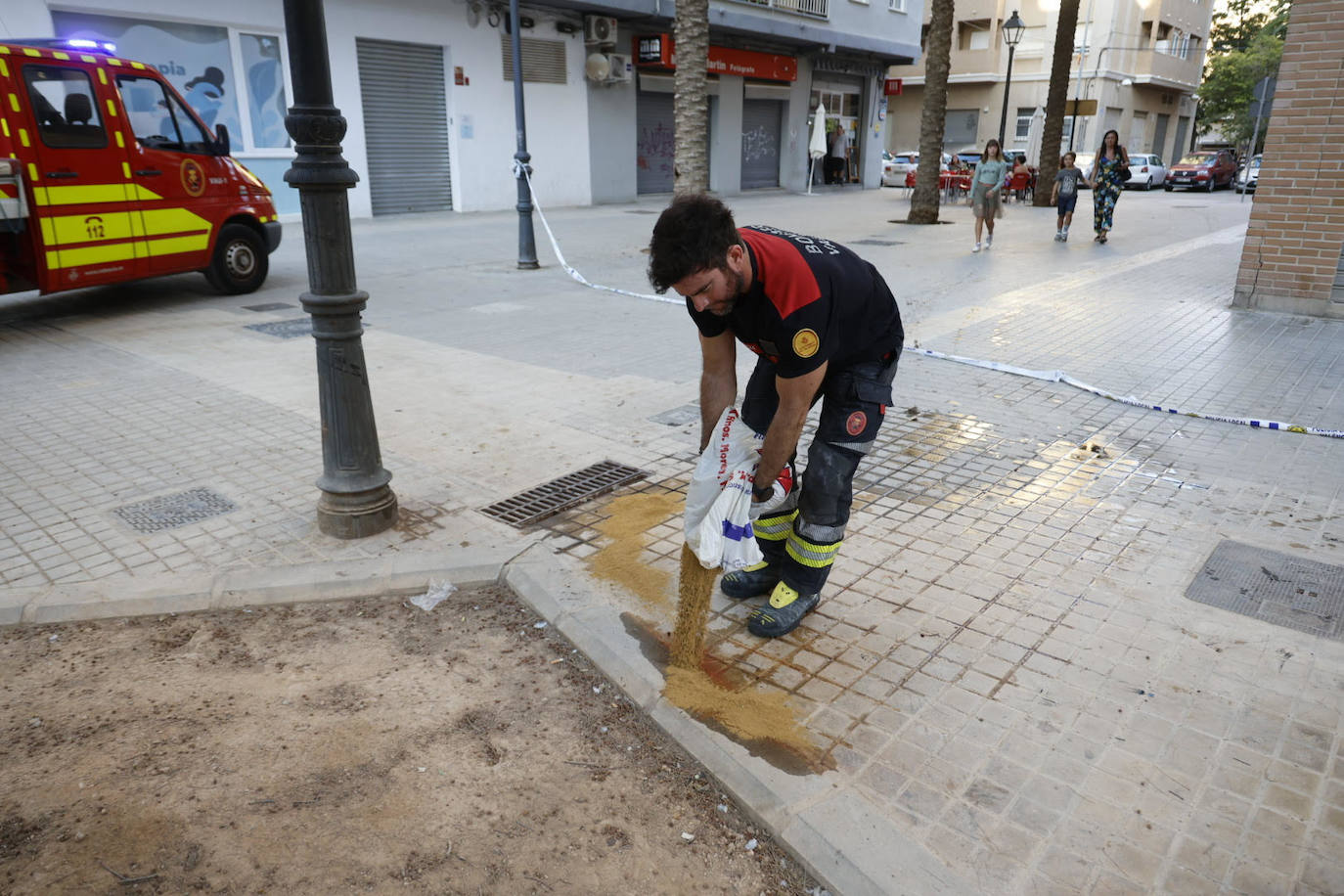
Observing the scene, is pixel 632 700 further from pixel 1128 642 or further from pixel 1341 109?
pixel 1341 109

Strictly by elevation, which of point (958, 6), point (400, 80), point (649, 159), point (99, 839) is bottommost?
point (99, 839)

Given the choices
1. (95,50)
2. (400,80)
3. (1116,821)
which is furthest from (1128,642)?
(400,80)

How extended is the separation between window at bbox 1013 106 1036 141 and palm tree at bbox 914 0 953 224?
95.7 feet

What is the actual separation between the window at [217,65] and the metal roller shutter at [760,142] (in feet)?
47.7

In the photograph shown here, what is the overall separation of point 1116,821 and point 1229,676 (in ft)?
3.35

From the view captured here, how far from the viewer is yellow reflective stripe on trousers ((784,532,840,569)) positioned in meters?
3.54

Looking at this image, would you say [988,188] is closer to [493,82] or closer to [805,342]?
[493,82]

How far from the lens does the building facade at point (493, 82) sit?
51.8ft

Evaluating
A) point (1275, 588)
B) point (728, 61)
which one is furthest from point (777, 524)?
point (728, 61)

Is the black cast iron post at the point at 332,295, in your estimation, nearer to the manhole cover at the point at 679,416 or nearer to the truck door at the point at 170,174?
the manhole cover at the point at 679,416

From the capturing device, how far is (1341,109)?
8.76m

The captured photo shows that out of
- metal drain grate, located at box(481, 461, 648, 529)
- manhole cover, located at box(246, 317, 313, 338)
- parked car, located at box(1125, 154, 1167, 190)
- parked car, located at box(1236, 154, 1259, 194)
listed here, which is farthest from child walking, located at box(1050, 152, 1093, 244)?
parked car, located at box(1125, 154, 1167, 190)

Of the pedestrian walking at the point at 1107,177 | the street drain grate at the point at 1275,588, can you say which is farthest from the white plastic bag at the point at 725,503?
the pedestrian walking at the point at 1107,177

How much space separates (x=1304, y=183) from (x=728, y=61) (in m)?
18.8
